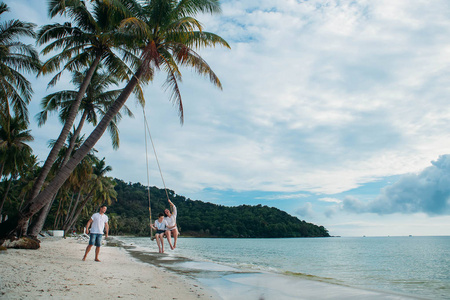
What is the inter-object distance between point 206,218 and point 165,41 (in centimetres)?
8615

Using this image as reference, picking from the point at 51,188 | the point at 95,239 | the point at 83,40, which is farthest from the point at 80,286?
the point at 83,40

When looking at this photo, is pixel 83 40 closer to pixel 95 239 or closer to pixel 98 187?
pixel 95 239

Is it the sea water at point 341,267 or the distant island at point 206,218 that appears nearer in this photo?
the sea water at point 341,267

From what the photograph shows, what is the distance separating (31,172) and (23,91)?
24.3 metres

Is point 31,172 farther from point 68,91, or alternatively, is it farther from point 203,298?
point 203,298

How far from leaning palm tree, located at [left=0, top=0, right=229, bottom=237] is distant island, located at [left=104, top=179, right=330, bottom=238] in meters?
72.6

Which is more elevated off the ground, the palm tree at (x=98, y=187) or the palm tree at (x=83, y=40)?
the palm tree at (x=83, y=40)

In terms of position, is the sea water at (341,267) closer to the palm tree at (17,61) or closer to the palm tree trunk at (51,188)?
the palm tree trunk at (51,188)

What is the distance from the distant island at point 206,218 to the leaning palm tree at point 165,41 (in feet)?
238

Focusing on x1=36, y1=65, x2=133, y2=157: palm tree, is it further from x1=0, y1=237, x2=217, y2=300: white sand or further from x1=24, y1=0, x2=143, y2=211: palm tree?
x1=0, y1=237, x2=217, y2=300: white sand

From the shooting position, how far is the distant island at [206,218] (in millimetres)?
87250

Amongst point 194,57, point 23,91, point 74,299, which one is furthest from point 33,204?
point 23,91

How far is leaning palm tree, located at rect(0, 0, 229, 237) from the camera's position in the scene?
8.88 meters

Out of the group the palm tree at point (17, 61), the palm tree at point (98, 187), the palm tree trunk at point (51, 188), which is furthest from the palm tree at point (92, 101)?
the palm tree at point (98, 187)
